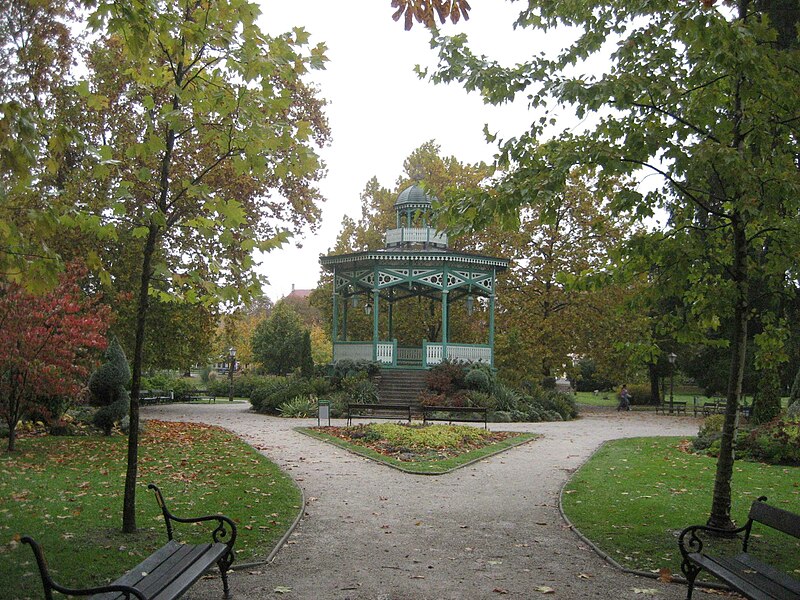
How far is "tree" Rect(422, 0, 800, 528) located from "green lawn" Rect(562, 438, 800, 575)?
80cm

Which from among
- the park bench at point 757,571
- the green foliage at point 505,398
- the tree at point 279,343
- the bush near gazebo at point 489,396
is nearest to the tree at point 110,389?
the bush near gazebo at point 489,396

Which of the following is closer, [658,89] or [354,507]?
[658,89]

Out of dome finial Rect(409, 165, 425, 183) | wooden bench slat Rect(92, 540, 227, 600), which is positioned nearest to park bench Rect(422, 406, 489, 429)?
wooden bench slat Rect(92, 540, 227, 600)

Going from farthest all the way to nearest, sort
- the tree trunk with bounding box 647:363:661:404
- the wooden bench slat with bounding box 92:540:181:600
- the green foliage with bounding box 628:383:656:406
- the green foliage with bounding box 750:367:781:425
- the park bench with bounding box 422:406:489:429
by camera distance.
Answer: the green foliage with bounding box 628:383:656:406
the tree trunk with bounding box 647:363:661:404
the park bench with bounding box 422:406:489:429
the green foliage with bounding box 750:367:781:425
the wooden bench slat with bounding box 92:540:181:600

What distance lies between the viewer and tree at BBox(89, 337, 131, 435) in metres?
16.3

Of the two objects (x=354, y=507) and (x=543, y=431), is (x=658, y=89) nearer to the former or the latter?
(x=354, y=507)

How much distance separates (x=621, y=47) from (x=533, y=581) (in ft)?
18.1

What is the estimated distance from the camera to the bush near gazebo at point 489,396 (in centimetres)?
2456

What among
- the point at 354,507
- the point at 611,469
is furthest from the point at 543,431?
the point at 354,507

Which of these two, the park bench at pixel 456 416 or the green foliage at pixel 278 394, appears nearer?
the park bench at pixel 456 416

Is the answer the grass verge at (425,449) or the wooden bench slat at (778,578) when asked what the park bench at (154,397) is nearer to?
the grass verge at (425,449)

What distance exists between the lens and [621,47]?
735 cm

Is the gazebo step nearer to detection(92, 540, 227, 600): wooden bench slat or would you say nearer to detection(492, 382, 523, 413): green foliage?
detection(492, 382, 523, 413): green foliage

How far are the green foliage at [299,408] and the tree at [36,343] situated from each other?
11083mm
